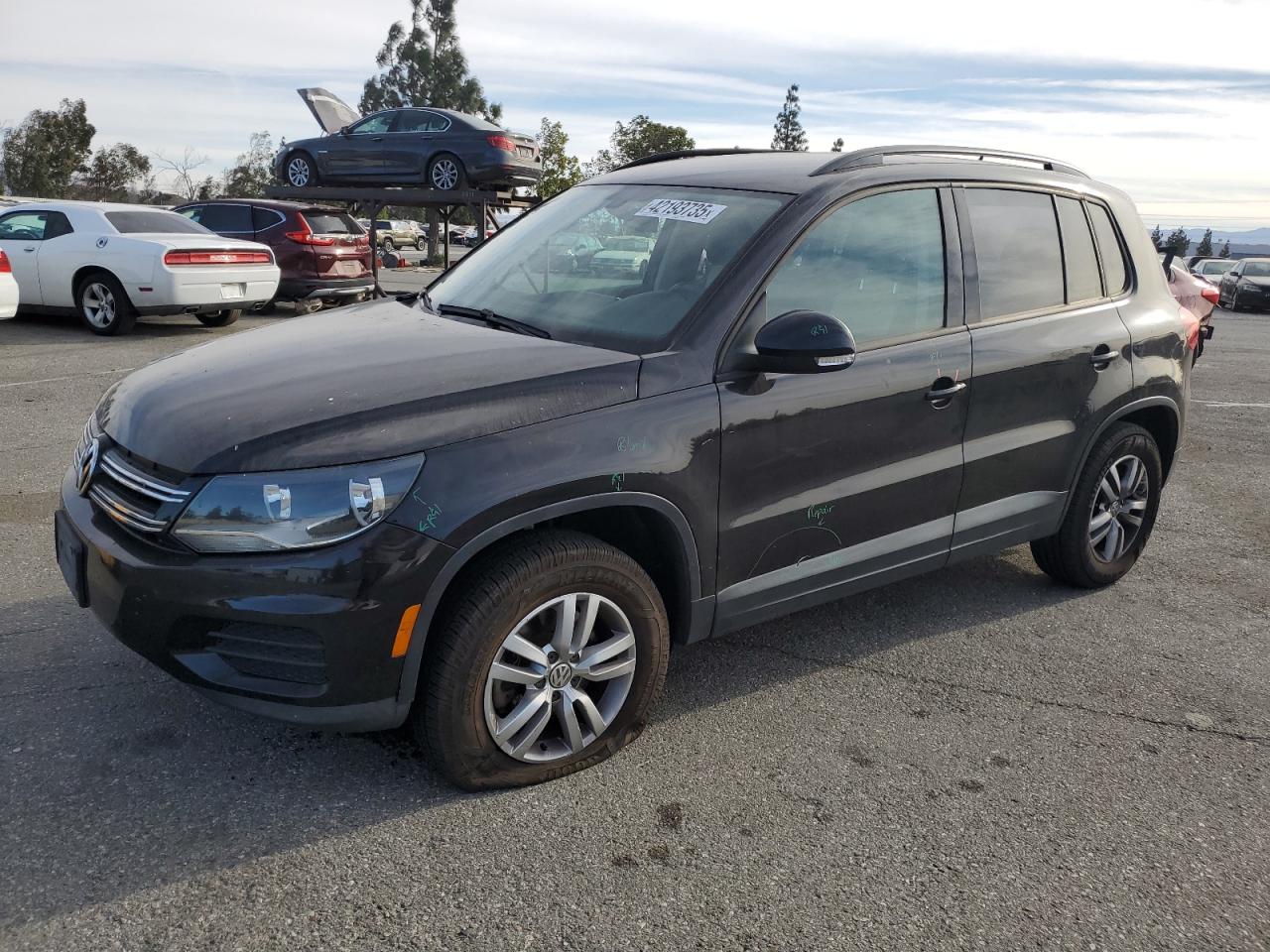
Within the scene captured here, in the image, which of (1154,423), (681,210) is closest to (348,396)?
(681,210)

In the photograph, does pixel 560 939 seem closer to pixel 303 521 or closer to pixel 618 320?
pixel 303 521

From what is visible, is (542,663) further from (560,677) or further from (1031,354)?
(1031,354)

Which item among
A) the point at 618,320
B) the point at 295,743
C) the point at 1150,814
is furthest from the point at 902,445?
the point at 295,743

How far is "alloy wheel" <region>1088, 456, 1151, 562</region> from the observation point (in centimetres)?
460

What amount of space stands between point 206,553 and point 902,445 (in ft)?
7.28

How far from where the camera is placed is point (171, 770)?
3.06 m

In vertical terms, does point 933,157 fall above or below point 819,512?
above

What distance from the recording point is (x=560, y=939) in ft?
8.06

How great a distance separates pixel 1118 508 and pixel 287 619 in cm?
361

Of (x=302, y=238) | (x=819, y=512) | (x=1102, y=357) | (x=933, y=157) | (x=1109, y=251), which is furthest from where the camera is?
(x=302, y=238)

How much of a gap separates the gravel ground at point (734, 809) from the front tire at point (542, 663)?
0.12 meters

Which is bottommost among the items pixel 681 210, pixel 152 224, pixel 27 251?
pixel 27 251

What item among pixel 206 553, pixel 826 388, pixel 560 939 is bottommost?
pixel 560 939

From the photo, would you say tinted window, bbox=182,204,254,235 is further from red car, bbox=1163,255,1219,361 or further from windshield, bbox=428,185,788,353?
windshield, bbox=428,185,788,353
